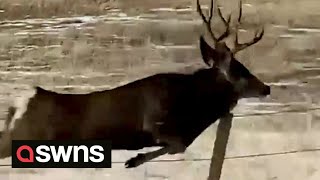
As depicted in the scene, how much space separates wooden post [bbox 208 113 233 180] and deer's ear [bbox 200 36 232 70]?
0.11 m

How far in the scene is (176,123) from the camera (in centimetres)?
126

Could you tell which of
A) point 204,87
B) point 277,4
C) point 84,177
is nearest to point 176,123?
point 204,87

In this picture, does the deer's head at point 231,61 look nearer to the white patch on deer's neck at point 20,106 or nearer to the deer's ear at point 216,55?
the deer's ear at point 216,55

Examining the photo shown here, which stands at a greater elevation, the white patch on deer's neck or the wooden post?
the white patch on deer's neck

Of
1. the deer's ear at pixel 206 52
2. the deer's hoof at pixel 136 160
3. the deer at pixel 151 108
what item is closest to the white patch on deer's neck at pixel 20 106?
the deer at pixel 151 108

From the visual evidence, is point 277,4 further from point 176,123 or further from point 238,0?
point 176,123

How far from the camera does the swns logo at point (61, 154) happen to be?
124 centimetres

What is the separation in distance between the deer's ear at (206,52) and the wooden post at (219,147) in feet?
0.40

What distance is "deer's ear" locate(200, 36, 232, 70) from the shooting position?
1.26 m

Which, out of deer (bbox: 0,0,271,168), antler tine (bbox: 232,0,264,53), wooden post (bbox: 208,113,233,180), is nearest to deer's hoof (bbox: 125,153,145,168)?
deer (bbox: 0,0,271,168)

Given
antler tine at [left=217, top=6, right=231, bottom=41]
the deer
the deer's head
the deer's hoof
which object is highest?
antler tine at [left=217, top=6, right=231, bottom=41]

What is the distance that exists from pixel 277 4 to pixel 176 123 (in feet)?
1.07

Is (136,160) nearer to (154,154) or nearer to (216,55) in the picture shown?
(154,154)

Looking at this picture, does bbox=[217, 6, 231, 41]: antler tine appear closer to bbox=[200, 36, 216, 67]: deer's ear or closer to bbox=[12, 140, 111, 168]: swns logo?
bbox=[200, 36, 216, 67]: deer's ear
